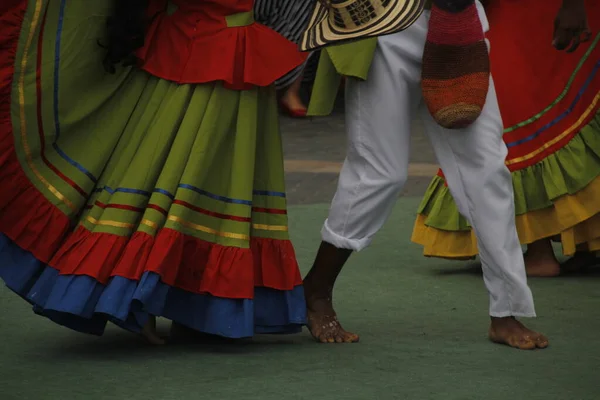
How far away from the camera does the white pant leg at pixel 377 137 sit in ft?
14.6

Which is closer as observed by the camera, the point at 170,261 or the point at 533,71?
the point at 170,261

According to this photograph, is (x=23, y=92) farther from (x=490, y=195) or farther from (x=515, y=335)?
(x=515, y=335)

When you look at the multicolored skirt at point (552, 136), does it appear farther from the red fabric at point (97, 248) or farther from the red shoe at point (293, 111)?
the red shoe at point (293, 111)

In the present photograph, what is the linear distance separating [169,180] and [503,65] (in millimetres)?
1938

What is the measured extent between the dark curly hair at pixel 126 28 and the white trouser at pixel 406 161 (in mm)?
701

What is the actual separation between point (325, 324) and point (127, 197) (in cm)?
80

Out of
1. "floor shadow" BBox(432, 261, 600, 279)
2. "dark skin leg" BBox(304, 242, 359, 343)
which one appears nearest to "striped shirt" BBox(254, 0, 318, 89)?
"dark skin leg" BBox(304, 242, 359, 343)

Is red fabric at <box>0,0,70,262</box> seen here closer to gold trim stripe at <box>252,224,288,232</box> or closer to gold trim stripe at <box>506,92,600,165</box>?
gold trim stripe at <box>252,224,288,232</box>

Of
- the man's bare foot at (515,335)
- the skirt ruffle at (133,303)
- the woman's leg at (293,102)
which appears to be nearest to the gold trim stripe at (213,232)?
the skirt ruffle at (133,303)

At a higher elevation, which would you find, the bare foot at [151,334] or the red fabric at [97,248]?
the red fabric at [97,248]

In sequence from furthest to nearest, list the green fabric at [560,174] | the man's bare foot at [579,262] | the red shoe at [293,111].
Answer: the red shoe at [293,111] → the man's bare foot at [579,262] → the green fabric at [560,174]

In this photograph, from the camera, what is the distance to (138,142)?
4379 mm

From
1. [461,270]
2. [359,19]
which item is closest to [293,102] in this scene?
[461,270]

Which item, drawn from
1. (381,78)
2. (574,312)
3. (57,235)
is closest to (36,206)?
(57,235)
